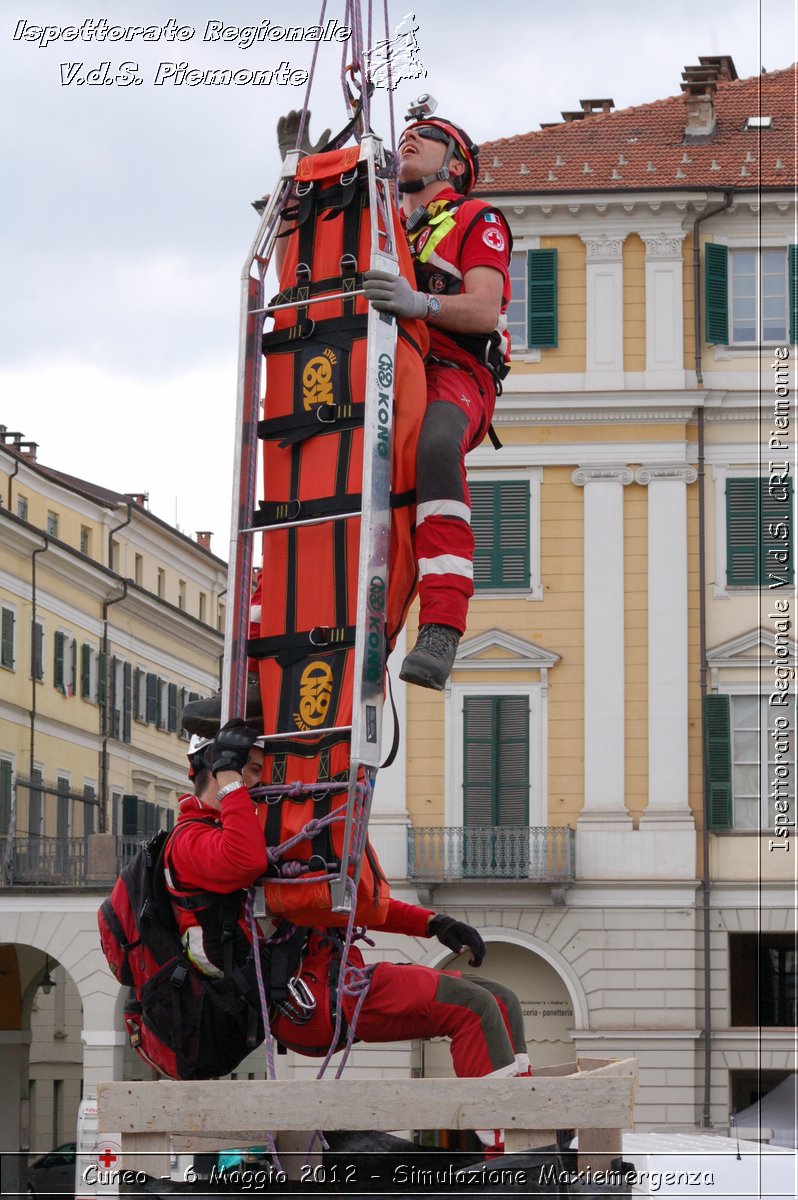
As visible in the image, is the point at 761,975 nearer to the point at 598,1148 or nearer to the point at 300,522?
the point at 300,522

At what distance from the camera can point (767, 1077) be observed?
114ft

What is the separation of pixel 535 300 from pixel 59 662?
19224mm

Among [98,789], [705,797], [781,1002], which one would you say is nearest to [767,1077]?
[781,1002]

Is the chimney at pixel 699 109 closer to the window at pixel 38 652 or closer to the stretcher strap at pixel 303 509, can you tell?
the window at pixel 38 652

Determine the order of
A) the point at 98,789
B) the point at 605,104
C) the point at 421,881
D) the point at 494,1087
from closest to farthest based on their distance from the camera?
the point at 494,1087 → the point at 421,881 → the point at 605,104 → the point at 98,789

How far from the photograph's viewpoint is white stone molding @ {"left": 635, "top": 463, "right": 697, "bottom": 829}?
34.8 m

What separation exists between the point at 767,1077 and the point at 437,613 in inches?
1151

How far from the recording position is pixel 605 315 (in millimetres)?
36000

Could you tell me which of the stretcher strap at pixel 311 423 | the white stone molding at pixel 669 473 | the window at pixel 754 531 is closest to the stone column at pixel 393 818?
the white stone molding at pixel 669 473

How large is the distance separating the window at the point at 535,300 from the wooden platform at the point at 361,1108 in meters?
29.6

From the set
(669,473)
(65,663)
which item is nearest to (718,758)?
(669,473)

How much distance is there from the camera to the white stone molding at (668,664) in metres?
34.8

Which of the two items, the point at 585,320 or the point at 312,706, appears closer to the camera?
the point at 312,706

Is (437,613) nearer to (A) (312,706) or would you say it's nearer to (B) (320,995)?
(A) (312,706)
